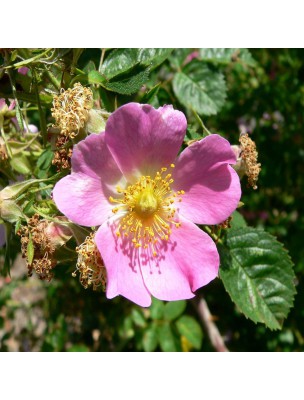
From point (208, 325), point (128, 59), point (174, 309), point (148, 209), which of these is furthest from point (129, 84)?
point (208, 325)

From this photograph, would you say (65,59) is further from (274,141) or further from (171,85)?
(274,141)

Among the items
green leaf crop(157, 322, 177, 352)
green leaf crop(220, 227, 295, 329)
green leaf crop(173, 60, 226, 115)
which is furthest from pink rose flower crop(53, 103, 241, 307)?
green leaf crop(157, 322, 177, 352)

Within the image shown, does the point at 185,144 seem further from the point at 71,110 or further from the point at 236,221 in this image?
the point at 236,221

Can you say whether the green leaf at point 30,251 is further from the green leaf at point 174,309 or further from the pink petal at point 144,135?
the green leaf at point 174,309

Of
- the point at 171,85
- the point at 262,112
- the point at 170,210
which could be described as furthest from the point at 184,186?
the point at 262,112

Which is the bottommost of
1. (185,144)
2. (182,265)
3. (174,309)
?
(174,309)

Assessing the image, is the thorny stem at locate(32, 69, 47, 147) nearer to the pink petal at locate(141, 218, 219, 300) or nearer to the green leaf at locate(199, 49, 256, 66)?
the pink petal at locate(141, 218, 219, 300)
